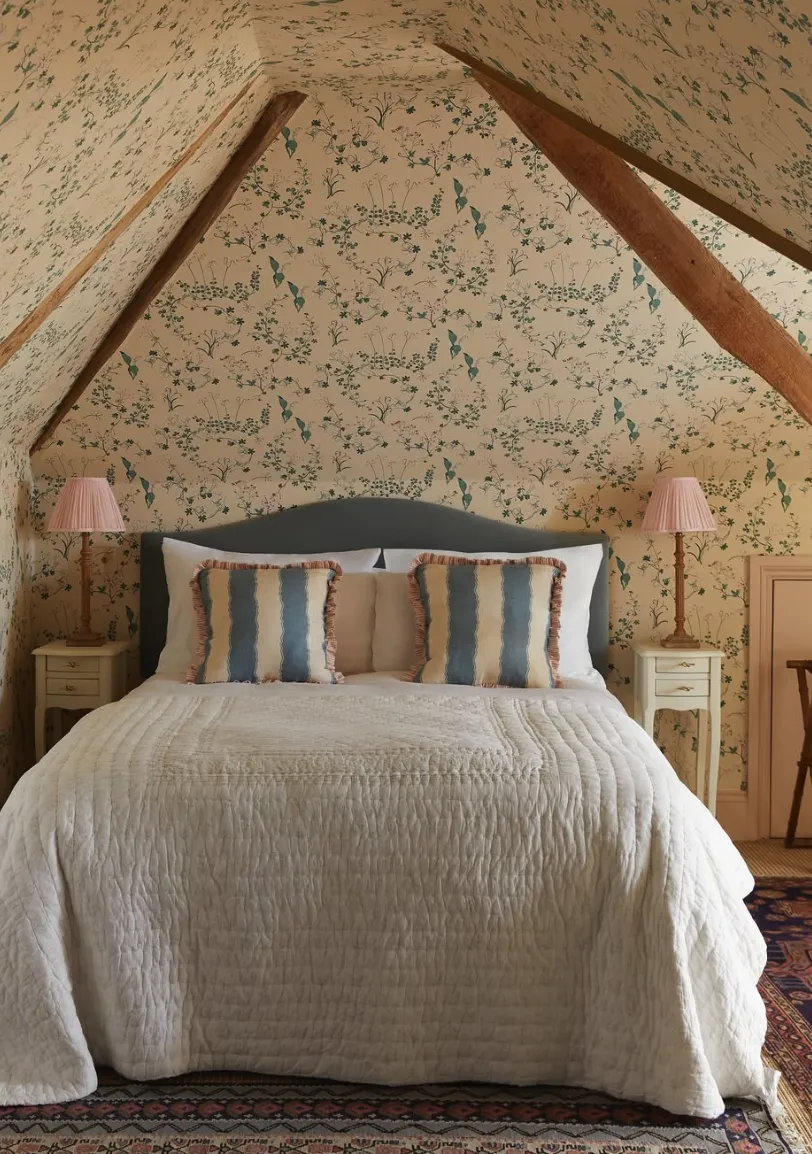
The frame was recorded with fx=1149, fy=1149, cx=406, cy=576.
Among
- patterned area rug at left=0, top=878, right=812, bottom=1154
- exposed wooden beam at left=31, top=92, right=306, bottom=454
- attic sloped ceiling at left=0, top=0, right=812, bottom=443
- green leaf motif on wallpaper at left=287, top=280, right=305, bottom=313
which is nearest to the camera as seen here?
attic sloped ceiling at left=0, top=0, right=812, bottom=443

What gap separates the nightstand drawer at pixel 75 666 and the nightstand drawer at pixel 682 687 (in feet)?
6.74

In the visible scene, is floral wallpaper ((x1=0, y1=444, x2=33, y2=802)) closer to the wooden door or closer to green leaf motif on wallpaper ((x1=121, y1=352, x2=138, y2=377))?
green leaf motif on wallpaper ((x1=121, y1=352, x2=138, y2=377))

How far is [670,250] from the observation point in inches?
139

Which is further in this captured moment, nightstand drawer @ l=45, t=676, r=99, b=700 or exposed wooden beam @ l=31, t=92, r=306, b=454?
nightstand drawer @ l=45, t=676, r=99, b=700

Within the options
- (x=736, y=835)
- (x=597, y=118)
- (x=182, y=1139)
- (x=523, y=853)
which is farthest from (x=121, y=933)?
(x=736, y=835)

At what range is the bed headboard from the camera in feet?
14.5

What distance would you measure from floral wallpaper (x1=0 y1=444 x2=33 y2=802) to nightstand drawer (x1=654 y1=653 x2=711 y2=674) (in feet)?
7.77

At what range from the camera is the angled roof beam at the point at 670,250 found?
11.0ft

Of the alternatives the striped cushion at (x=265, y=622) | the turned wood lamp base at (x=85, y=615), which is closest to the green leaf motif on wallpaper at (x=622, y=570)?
the striped cushion at (x=265, y=622)

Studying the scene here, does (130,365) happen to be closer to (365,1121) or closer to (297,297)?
(297,297)

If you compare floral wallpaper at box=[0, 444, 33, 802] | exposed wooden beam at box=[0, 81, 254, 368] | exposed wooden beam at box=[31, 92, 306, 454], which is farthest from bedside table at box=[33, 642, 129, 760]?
exposed wooden beam at box=[0, 81, 254, 368]

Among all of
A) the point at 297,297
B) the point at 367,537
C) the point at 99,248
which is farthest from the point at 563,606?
the point at 99,248

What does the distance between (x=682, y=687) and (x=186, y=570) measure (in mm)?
1858

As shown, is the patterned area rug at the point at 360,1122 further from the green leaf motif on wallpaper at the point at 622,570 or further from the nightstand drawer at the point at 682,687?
the green leaf motif on wallpaper at the point at 622,570
